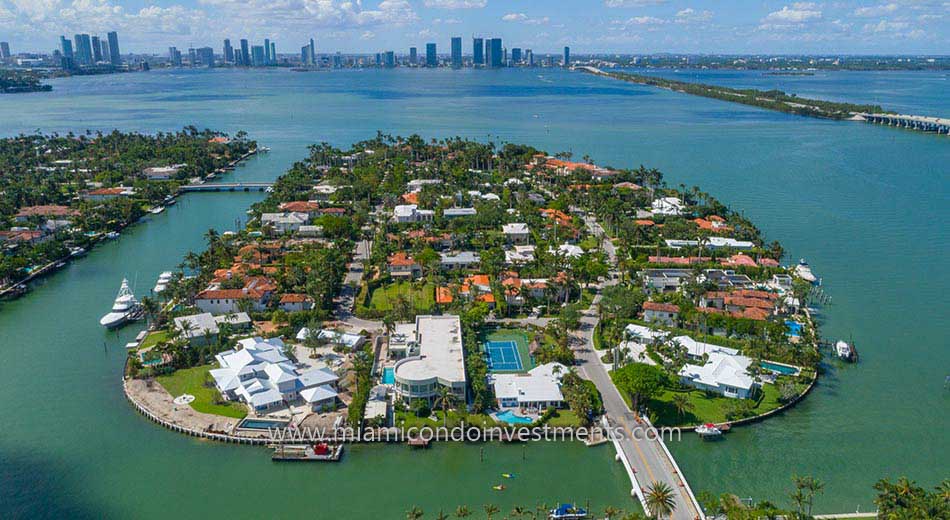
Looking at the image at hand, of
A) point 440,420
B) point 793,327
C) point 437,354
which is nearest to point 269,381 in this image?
point 437,354

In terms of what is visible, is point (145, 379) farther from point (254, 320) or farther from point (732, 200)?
point (732, 200)

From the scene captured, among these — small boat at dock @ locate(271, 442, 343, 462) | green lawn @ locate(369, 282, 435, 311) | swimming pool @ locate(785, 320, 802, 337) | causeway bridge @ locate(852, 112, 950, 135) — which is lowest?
small boat at dock @ locate(271, 442, 343, 462)

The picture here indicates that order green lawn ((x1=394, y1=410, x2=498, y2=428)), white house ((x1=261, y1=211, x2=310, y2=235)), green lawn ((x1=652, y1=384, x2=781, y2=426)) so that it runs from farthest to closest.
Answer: white house ((x1=261, y1=211, x2=310, y2=235)) → green lawn ((x1=652, y1=384, x2=781, y2=426)) → green lawn ((x1=394, y1=410, x2=498, y2=428))

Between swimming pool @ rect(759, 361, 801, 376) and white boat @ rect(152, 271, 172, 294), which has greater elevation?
white boat @ rect(152, 271, 172, 294)

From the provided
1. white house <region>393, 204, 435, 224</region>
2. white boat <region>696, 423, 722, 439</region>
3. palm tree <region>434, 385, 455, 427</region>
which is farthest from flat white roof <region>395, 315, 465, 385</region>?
white house <region>393, 204, 435, 224</region>

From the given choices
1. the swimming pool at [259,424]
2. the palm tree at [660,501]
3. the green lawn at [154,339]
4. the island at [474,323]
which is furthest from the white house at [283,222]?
the palm tree at [660,501]

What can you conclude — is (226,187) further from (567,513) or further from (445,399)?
(567,513)

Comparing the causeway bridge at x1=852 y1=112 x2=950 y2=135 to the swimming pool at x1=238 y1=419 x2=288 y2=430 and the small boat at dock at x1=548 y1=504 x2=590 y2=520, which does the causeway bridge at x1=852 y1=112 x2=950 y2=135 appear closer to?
the small boat at dock at x1=548 y1=504 x2=590 y2=520
